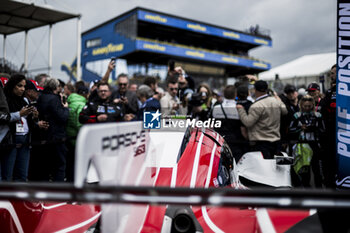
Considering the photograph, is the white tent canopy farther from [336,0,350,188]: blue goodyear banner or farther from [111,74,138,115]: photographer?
[336,0,350,188]: blue goodyear banner

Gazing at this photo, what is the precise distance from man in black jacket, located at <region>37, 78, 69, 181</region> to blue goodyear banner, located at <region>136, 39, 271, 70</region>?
26.1 metres

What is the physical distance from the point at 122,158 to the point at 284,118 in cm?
411

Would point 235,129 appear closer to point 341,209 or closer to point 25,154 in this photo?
point 25,154

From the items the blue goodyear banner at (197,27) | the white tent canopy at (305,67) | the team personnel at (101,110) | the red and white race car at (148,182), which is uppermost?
the blue goodyear banner at (197,27)

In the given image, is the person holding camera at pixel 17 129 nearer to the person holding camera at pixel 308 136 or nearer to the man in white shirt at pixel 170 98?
the man in white shirt at pixel 170 98

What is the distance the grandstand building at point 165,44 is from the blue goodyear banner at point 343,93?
1101 inches

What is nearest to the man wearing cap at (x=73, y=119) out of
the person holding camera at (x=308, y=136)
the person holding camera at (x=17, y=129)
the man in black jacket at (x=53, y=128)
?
the man in black jacket at (x=53, y=128)

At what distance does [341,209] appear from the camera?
2.86 ft

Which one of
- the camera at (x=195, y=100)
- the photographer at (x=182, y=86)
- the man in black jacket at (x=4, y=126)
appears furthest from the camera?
the photographer at (x=182, y=86)

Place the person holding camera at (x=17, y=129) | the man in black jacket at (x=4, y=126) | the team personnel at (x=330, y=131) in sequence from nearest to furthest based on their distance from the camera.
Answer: the man in black jacket at (x=4, y=126) → the person holding camera at (x=17, y=129) → the team personnel at (x=330, y=131)

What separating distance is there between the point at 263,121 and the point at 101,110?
2.30 m

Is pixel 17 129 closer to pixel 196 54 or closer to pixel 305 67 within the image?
pixel 305 67

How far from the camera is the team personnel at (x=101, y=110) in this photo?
12.7ft

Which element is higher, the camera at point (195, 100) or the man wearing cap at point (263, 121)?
the camera at point (195, 100)
